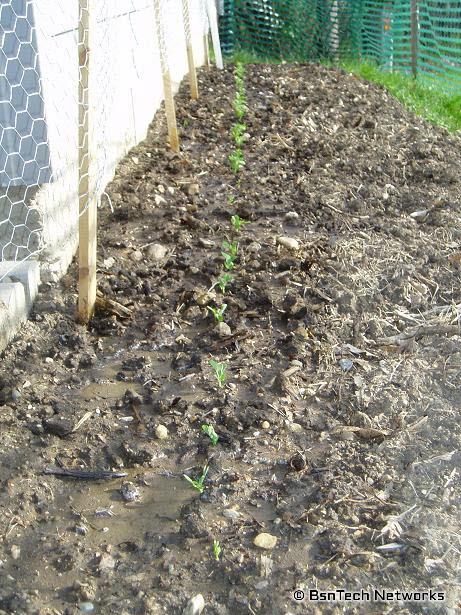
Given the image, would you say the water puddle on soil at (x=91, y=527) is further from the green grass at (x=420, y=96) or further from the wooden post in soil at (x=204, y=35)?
the wooden post in soil at (x=204, y=35)

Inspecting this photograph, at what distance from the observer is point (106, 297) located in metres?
3.61

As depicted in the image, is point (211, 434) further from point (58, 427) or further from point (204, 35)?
point (204, 35)

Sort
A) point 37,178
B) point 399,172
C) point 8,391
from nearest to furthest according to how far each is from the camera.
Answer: point 8,391 → point 37,178 → point 399,172

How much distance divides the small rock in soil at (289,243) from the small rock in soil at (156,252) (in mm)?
660

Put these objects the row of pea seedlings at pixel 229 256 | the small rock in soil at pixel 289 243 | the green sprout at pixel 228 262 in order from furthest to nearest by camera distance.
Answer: the small rock in soil at pixel 289 243 < the green sprout at pixel 228 262 < the row of pea seedlings at pixel 229 256

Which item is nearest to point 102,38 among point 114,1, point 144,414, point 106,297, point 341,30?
point 114,1

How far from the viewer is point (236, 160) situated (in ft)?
17.4

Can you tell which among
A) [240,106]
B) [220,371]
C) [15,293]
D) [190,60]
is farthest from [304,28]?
[220,371]

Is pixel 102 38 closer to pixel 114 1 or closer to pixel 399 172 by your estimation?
pixel 114 1

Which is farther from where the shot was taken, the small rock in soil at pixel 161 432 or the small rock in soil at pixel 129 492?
the small rock in soil at pixel 161 432

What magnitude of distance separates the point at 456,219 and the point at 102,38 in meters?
2.48

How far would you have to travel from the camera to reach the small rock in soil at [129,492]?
2543 millimetres

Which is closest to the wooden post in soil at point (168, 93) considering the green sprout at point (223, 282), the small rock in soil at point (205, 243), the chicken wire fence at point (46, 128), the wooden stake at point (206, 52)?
the chicken wire fence at point (46, 128)

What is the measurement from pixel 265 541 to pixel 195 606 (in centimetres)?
33
